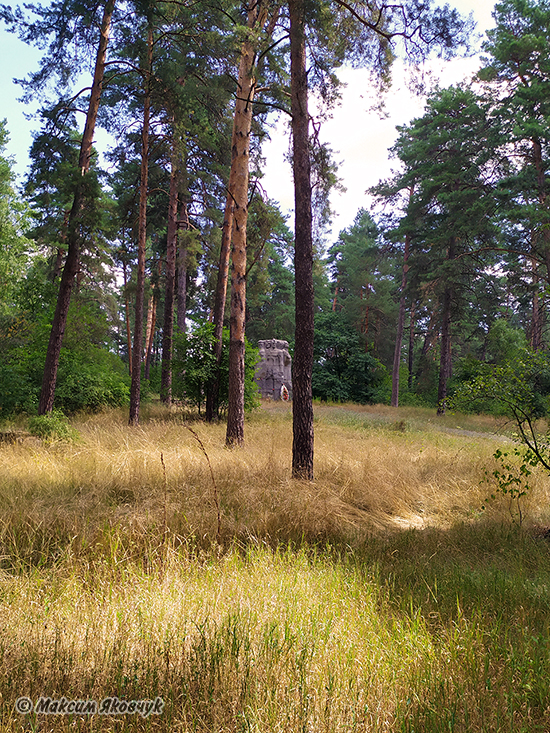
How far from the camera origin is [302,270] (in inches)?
232

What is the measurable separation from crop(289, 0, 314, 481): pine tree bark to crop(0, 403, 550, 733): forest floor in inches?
20.8

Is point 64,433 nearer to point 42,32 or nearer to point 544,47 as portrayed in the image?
point 42,32

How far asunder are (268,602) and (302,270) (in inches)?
173

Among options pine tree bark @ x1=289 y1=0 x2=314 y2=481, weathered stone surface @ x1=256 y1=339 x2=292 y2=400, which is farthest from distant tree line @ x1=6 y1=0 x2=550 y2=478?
weathered stone surface @ x1=256 y1=339 x2=292 y2=400

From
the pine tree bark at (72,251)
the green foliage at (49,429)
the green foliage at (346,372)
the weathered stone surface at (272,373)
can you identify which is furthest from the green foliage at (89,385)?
the green foliage at (346,372)

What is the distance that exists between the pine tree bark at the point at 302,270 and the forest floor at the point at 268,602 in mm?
529

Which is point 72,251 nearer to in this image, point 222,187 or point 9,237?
point 222,187

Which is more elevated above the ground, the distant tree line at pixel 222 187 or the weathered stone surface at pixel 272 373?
the distant tree line at pixel 222 187

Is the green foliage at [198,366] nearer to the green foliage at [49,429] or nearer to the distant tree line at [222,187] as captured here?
the distant tree line at [222,187]

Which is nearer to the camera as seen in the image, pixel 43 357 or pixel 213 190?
pixel 43 357

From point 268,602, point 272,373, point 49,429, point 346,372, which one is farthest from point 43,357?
point 346,372

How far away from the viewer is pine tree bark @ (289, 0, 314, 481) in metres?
5.85

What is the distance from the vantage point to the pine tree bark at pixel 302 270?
5848 millimetres

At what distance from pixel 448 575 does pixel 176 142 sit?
1127cm
